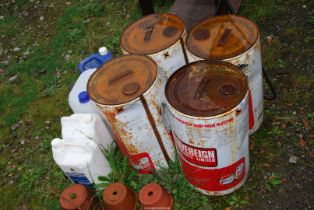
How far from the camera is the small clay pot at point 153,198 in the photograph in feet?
8.32

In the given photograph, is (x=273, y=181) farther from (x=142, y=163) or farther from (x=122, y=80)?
(x=122, y=80)

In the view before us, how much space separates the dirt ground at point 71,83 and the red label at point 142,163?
370 mm

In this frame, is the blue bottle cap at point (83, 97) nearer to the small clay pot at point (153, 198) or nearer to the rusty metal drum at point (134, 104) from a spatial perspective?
the rusty metal drum at point (134, 104)

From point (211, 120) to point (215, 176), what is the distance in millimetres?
586

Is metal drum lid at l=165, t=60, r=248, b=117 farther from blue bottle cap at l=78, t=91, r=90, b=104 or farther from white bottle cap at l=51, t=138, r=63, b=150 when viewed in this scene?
white bottle cap at l=51, t=138, r=63, b=150

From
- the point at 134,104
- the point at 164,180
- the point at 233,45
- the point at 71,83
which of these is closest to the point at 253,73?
the point at 233,45

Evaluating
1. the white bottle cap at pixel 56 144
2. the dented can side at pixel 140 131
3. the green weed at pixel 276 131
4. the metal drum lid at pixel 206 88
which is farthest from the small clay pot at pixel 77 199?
the green weed at pixel 276 131

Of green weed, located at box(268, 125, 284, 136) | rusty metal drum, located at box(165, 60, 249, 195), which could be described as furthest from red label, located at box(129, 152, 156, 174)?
green weed, located at box(268, 125, 284, 136)

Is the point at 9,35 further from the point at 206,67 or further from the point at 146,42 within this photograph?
the point at 206,67

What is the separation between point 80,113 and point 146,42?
0.80m

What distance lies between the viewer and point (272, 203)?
8.63 ft

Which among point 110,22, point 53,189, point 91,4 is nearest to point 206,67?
point 53,189

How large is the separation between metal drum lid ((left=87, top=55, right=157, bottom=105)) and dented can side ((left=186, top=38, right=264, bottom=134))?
354 mm

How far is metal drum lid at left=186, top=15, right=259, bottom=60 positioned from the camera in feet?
8.24
